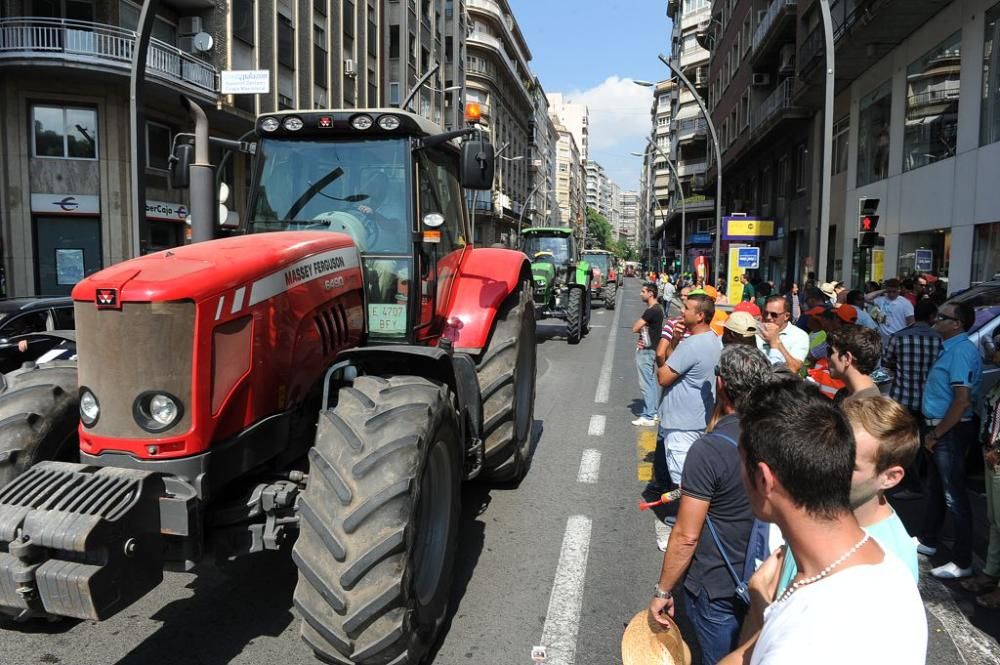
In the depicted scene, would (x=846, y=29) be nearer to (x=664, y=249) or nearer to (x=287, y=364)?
(x=287, y=364)

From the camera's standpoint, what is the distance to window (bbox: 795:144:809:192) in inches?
1003

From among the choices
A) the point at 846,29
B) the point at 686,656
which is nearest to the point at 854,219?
the point at 846,29

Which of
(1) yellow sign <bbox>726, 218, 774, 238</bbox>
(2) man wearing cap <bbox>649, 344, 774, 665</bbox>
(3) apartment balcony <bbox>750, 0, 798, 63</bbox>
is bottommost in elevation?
(2) man wearing cap <bbox>649, 344, 774, 665</bbox>

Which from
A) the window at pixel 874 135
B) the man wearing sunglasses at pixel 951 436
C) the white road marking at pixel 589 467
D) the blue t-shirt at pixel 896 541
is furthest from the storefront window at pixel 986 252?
the blue t-shirt at pixel 896 541

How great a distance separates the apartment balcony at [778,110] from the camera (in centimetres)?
2402

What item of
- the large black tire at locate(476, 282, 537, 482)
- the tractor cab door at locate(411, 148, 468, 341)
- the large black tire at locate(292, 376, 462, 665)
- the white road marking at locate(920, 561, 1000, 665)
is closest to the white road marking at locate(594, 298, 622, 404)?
the large black tire at locate(476, 282, 537, 482)

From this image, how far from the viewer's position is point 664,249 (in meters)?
66.3

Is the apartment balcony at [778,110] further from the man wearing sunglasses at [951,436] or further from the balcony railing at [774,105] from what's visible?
the man wearing sunglasses at [951,436]

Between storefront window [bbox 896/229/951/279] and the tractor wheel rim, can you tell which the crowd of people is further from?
storefront window [bbox 896/229/951/279]

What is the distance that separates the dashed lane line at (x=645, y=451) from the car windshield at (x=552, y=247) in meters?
14.4

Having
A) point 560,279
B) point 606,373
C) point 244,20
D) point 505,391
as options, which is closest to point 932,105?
point 606,373

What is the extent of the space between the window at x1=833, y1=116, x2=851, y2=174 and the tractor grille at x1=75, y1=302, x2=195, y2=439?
2179cm

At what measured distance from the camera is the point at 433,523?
363 centimetres

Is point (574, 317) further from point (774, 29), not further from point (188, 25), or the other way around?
point (774, 29)
